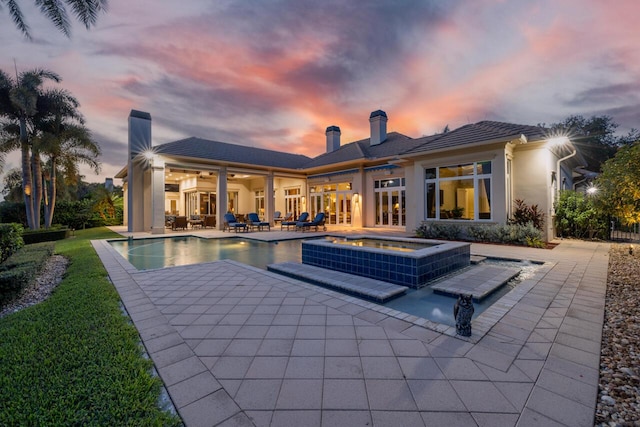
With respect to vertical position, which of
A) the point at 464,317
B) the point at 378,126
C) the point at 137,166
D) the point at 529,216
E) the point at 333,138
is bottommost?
the point at 464,317

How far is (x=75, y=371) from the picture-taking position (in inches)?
86.4

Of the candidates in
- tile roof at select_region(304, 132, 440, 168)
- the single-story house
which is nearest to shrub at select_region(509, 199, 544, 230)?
the single-story house

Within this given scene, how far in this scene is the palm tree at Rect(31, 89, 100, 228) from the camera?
46.1ft

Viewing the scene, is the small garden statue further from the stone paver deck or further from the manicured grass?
the manicured grass

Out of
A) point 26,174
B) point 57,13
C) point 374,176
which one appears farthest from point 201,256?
point 26,174

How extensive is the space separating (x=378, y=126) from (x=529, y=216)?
10892 millimetres

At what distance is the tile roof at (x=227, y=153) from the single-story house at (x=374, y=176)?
84mm

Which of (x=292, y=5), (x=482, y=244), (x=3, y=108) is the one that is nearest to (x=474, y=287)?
(x=482, y=244)

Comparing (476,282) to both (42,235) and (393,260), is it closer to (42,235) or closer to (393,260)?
(393,260)

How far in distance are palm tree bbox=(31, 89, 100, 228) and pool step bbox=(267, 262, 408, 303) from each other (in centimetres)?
1560

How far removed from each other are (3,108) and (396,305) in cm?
2040

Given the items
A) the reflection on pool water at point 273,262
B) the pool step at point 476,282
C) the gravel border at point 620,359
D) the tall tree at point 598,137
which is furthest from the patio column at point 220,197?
the tall tree at point 598,137

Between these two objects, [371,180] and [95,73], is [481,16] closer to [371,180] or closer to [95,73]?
[371,180]

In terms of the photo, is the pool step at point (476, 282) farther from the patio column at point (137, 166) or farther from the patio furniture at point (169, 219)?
the patio column at point (137, 166)
